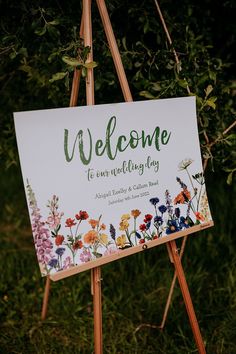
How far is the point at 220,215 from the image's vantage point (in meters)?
3.00

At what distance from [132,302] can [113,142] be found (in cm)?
118

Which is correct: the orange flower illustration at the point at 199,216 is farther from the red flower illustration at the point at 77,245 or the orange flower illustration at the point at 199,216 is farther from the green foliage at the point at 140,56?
the red flower illustration at the point at 77,245

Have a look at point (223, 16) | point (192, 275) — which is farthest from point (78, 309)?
point (223, 16)

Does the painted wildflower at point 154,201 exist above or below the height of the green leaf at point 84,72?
below

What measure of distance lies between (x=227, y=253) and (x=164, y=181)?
1.25 meters

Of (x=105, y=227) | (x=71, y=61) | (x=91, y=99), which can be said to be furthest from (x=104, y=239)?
(x=71, y=61)

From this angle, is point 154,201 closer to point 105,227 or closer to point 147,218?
point 147,218

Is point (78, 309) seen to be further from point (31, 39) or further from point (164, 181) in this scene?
point (31, 39)

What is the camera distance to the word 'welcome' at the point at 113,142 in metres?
1.53

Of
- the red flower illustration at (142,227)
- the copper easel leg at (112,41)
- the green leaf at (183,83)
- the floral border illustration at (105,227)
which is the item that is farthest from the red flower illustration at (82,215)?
the green leaf at (183,83)

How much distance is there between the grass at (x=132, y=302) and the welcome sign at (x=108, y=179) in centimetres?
72

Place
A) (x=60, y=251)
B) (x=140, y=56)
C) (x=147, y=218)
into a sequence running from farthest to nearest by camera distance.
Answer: (x=140, y=56), (x=147, y=218), (x=60, y=251)

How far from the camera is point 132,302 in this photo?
2.47 m

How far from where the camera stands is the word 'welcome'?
1525 mm
